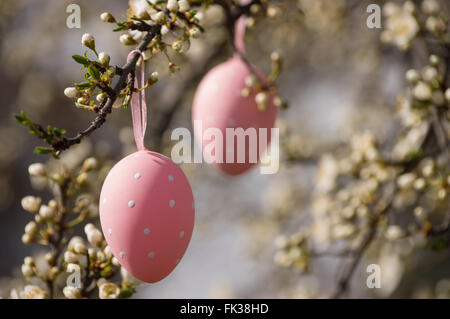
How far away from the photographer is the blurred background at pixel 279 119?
3074 mm

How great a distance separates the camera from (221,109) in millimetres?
1749

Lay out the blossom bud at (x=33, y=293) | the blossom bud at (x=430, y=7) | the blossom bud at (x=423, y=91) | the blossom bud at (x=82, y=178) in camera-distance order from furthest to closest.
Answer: the blossom bud at (x=430, y=7), the blossom bud at (x=423, y=91), the blossom bud at (x=82, y=178), the blossom bud at (x=33, y=293)

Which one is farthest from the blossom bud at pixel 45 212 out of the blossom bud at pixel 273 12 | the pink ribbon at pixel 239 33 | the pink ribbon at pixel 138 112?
the blossom bud at pixel 273 12

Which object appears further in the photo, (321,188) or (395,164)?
(321,188)

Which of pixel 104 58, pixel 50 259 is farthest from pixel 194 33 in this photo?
pixel 50 259

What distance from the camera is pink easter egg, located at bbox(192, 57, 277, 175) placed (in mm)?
1743

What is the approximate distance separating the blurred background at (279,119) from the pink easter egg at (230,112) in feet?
2.28

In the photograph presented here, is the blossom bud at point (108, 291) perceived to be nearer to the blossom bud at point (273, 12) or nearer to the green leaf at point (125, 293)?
the green leaf at point (125, 293)

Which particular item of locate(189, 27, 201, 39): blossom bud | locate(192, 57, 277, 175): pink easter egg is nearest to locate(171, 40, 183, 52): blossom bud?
locate(189, 27, 201, 39): blossom bud

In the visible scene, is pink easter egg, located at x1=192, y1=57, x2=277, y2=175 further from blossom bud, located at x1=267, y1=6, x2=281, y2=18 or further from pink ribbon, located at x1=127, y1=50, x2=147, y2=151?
pink ribbon, located at x1=127, y1=50, x2=147, y2=151

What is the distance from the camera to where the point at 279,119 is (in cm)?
295
